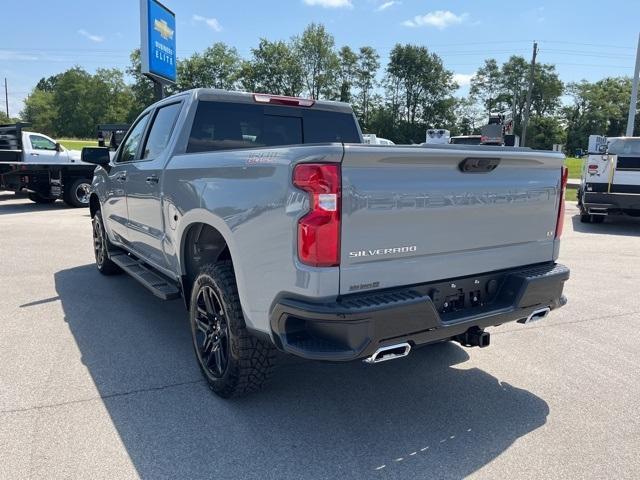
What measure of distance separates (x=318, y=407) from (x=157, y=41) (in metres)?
14.0

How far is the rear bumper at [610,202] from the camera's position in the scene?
35.9ft

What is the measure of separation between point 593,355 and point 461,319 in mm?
1996

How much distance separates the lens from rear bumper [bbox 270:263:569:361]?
2.43 meters

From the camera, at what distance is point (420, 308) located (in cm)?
260

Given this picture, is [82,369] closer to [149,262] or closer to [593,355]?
[149,262]

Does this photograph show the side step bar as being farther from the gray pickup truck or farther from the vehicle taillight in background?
the vehicle taillight in background

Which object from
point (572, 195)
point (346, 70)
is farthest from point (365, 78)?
point (572, 195)

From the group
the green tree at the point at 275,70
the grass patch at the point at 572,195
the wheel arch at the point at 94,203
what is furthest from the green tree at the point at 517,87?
the wheel arch at the point at 94,203

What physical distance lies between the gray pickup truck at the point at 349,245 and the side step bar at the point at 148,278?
33mm

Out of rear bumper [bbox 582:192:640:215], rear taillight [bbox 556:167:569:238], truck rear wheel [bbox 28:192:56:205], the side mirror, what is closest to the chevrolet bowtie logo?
truck rear wheel [bbox 28:192:56:205]

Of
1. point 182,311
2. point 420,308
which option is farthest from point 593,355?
point 182,311

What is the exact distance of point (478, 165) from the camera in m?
2.92

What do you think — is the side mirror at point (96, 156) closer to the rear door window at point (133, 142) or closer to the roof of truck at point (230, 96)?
the rear door window at point (133, 142)

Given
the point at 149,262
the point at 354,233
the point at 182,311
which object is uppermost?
the point at 354,233
